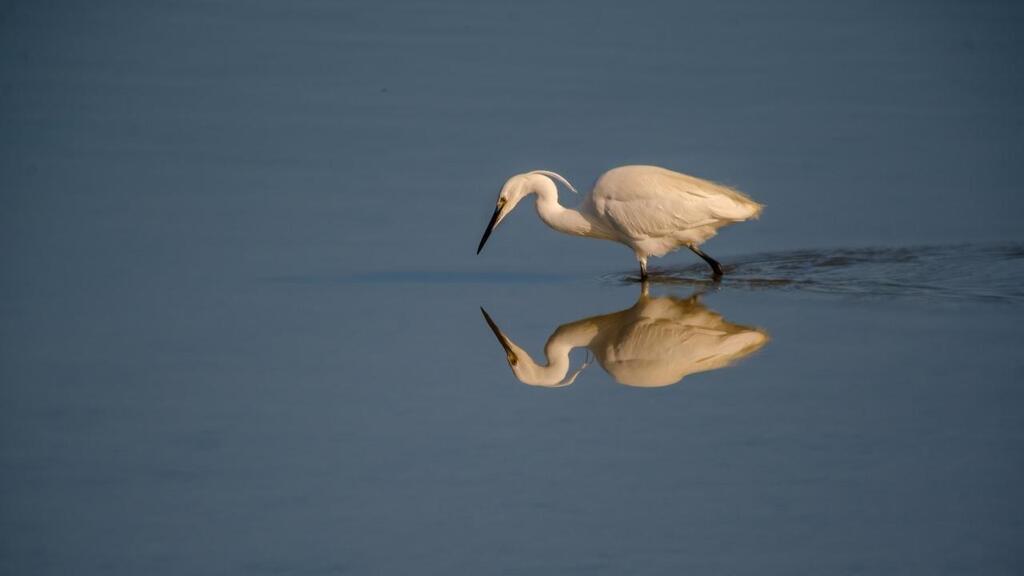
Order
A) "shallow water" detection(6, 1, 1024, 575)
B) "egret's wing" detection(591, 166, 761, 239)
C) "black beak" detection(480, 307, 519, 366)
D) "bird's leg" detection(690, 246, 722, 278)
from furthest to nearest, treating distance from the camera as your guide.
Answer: "bird's leg" detection(690, 246, 722, 278), "egret's wing" detection(591, 166, 761, 239), "black beak" detection(480, 307, 519, 366), "shallow water" detection(6, 1, 1024, 575)

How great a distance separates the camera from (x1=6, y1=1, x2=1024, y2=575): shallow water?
570 cm

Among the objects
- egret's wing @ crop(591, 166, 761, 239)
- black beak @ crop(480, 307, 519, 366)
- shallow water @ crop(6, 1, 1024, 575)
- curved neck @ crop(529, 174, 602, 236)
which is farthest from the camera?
curved neck @ crop(529, 174, 602, 236)

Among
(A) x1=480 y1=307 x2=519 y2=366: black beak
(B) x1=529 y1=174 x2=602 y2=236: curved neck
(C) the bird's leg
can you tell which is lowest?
(A) x1=480 y1=307 x2=519 y2=366: black beak

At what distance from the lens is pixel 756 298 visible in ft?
28.8

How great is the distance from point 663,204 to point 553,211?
733mm

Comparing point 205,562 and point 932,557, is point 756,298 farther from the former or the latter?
point 205,562

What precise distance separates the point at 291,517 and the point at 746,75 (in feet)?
27.4

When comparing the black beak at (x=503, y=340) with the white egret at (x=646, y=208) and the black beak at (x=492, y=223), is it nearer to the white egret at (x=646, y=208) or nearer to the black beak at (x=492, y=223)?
the black beak at (x=492, y=223)

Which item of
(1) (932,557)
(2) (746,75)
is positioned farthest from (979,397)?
(2) (746,75)

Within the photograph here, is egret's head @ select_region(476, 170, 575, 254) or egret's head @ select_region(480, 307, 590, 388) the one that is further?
egret's head @ select_region(476, 170, 575, 254)

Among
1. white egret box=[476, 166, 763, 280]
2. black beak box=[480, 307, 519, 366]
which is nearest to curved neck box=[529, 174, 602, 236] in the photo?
white egret box=[476, 166, 763, 280]

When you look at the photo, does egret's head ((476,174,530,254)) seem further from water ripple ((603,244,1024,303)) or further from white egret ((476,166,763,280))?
water ripple ((603,244,1024,303))

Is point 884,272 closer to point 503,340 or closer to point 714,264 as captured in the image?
point 714,264

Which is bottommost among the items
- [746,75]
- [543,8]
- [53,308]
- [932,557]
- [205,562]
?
[932,557]
